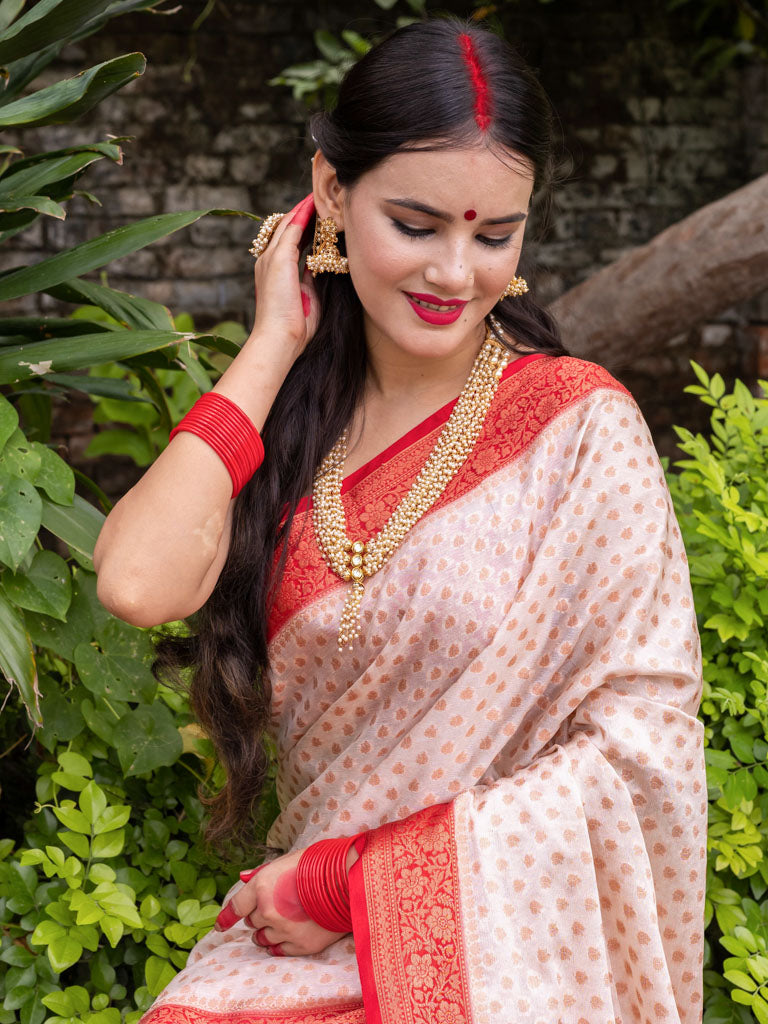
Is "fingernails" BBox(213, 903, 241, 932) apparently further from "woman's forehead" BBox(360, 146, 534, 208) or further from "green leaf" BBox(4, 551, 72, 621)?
"woman's forehead" BBox(360, 146, 534, 208)

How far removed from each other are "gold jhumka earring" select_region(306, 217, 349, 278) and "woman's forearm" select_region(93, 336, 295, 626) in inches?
9.8

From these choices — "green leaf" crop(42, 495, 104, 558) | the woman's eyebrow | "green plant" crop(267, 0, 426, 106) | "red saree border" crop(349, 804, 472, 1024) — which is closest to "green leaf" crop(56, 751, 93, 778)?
"green leaf" crop(42, 495, 104, 558)

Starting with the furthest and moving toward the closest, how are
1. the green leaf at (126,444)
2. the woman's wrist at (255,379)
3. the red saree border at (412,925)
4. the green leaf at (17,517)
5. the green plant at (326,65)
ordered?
1. the green plant at (326,65)
2. the green leaf at (126,444)
3. the green leaf at (17,517)
4. the woman's wrist at (255,379)
5. the red saree border at (412,925)

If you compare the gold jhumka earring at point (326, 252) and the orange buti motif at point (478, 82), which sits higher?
the orange buti motif at point (478, 82)

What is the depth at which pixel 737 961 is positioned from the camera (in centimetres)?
164

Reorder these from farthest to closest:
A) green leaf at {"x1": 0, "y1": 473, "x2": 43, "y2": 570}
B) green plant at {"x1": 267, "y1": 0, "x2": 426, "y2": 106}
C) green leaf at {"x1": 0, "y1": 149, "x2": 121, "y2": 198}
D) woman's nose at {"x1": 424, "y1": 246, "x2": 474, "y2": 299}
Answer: green plant at {"x1": 267, "y1": 0, "x2": 426, "y2": 106}
green leaf at {"x1": 0, "y1": 149, "x2": 121, "y2": 198}
green leaf at {"x1": 0, "y1": 473, "x2": 43, "y2": 570}
woman's nose at {"x1": 424, "y1": 246, "x2": 474, "y2": 299}

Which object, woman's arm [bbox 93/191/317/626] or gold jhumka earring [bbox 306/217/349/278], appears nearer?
woman's arm [bbox 93/191/317/626]

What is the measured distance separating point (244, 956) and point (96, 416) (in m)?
1.80

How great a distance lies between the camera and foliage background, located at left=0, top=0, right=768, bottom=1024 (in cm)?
168

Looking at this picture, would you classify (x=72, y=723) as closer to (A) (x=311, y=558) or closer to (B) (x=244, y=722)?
(B) (x=244, y=722)

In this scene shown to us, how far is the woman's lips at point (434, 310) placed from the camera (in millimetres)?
1327

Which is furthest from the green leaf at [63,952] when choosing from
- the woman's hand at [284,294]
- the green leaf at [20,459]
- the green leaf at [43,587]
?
the woman's hand at [284,294]

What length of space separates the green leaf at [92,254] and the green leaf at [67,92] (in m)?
0.23

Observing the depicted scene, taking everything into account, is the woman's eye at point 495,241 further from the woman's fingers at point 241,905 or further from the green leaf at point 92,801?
the green leaf at point 92,801
